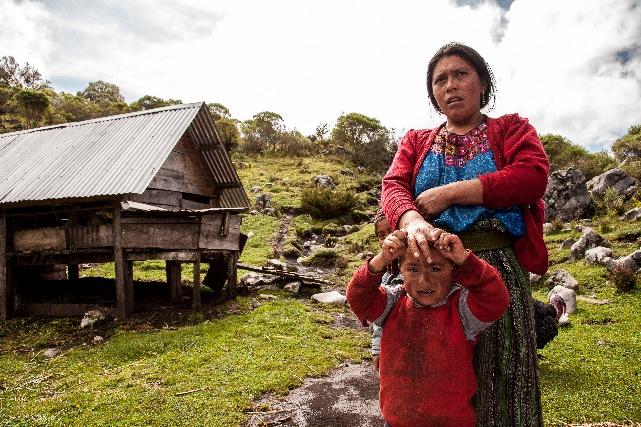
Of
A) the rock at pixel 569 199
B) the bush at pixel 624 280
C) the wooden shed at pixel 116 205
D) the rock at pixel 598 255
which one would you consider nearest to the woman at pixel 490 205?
the wooden shed at pixel 116 205

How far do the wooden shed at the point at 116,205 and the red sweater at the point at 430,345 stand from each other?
842 cm

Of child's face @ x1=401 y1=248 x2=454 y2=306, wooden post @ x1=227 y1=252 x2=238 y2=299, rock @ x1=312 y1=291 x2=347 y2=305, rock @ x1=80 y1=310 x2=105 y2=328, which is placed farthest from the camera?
wooden post @ x1=227 y1=252 x2=238 y2=299

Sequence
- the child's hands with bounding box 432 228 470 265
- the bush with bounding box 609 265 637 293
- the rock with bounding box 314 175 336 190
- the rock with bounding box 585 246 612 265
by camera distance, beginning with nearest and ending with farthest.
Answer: the child's hands with bounding box 432 228 470 265 < the bush with bounding box 609 265 637 293 < the rock with bounding box 585 246 612 265 < the rock with bounding box 314 175 336 190

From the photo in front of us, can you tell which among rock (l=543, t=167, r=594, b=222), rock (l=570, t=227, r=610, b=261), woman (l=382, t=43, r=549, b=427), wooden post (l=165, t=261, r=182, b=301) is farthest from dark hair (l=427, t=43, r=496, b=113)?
rock (l=543, t=167, r=594, b=222)

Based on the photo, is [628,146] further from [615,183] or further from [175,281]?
[175,281]

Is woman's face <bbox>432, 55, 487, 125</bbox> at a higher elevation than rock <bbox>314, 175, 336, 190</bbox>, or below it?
below

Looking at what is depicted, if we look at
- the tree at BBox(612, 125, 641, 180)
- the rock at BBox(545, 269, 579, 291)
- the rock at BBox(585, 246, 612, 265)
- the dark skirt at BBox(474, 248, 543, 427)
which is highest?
the tree at BBox(612, 125, 641, 180)

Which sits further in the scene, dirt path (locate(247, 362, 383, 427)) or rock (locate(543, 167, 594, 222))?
rock (locate(543, 167, 594, 222))

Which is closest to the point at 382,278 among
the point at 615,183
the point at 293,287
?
the point at 293,287

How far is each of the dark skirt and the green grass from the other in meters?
3.68

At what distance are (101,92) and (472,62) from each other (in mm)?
71099

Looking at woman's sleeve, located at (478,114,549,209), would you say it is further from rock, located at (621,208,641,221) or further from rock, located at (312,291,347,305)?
rock, located at (621,208,641,221)

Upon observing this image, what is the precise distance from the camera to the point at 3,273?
11.6m

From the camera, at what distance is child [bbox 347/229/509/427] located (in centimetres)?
195
